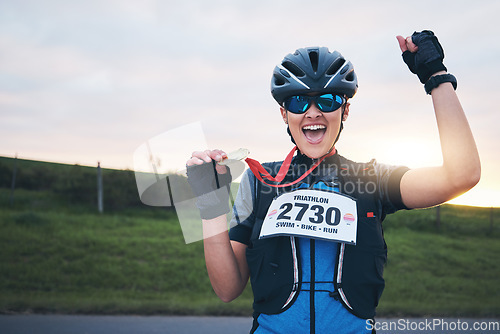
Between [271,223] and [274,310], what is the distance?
39 centimetres

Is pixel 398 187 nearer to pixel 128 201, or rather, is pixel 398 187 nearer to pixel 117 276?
pixel 117 276

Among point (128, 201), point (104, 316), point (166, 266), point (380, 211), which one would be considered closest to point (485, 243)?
point (166, 266)

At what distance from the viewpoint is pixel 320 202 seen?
6.64 feet

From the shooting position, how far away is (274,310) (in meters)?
1.88

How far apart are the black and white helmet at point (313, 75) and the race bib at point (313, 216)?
0.52m

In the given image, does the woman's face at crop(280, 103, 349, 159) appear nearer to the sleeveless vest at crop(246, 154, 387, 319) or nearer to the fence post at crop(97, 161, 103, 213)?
the sleeveless vest at crop(246, 154, 387, 319)

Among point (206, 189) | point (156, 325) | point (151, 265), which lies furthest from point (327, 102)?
point (151, 265)

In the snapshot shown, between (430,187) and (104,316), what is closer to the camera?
(430,187)

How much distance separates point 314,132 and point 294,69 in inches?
14.3

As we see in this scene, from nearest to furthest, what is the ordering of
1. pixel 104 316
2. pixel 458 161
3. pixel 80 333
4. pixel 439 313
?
pixel 458 161 < pixel 80 333 < pixel 104 316 < pixel 439 313

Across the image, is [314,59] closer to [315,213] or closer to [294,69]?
[294,69]

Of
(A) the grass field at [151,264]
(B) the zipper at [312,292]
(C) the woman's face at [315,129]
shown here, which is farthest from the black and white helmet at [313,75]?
(A) the grass field at [151,264]

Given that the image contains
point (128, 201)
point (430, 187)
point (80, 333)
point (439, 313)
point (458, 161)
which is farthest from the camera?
point (128, 201)

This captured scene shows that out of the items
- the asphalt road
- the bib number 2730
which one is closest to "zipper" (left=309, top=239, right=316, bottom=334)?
the bib number 2730
